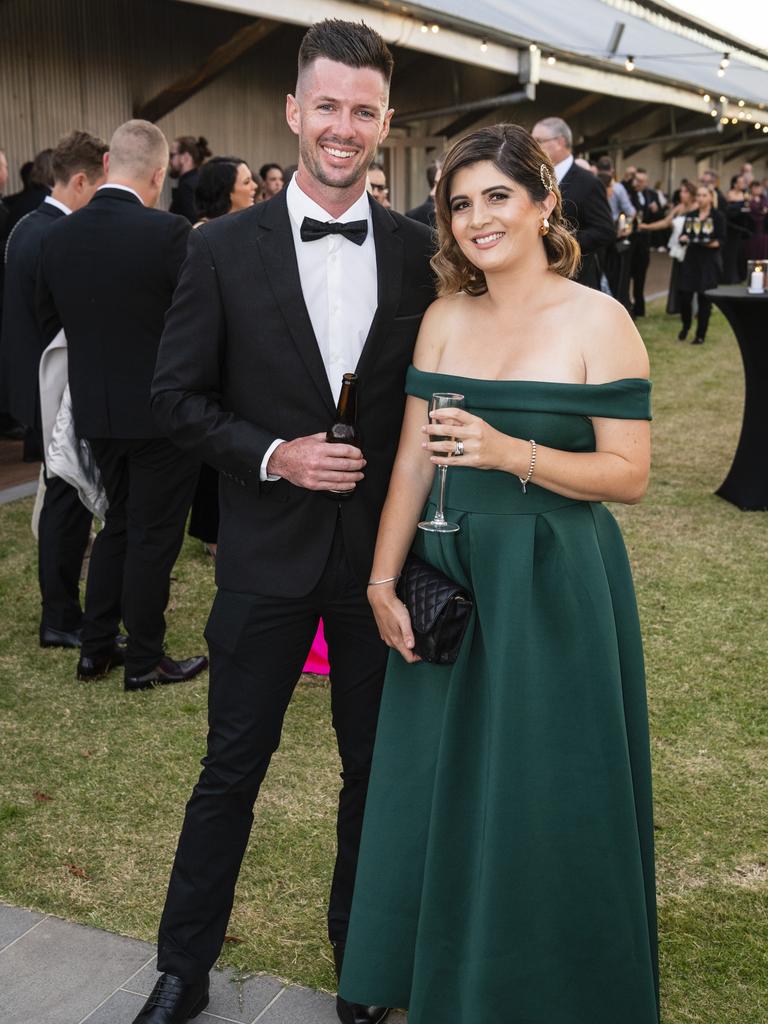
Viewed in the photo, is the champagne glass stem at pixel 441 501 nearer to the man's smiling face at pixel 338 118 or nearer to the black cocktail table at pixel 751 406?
the man's smiling face at pixel 338 118

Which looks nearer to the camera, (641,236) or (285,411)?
(285,411)

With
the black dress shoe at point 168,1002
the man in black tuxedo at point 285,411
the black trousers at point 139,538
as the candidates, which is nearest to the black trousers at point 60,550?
the black trousers at point 139,538

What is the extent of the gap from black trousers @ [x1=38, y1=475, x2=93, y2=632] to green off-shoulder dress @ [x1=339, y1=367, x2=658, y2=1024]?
297cm

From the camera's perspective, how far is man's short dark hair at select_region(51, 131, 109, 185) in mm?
5246

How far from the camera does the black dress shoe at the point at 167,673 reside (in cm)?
461

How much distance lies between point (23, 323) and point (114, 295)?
4.56 ft

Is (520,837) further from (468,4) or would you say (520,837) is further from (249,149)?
(468,4)

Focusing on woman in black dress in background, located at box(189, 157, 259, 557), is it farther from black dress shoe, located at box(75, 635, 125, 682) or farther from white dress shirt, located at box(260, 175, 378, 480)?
white dress shirt, located at box(260, 175, 378, 480)

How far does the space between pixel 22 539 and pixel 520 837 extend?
4.95 meters

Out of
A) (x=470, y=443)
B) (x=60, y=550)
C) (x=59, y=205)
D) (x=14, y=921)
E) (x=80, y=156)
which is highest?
(x=80, y=156)

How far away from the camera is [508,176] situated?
230 centimetres

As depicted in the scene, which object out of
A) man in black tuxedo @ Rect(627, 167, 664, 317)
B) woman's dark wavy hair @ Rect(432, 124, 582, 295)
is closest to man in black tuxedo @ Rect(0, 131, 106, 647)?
woman's dark wavy hair @ Rect(432, 124, 582, 295)

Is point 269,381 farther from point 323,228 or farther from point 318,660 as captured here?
point 318,660

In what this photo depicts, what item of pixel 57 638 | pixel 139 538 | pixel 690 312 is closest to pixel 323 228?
pixel 139 538
